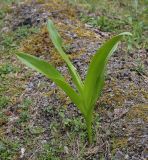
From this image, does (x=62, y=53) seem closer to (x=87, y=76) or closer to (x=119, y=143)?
(x=87, y=76)

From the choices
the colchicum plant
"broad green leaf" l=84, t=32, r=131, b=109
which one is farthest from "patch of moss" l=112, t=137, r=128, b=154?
"broad green leaf" l=84, t=32, r=131, b=109

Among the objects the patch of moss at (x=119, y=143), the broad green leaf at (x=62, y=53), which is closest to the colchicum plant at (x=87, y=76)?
the broad green leaf at (x=62, y=53)

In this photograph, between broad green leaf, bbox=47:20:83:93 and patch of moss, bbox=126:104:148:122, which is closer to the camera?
broad green leaf, bbox=47:20:83:93

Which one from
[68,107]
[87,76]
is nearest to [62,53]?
[87,76]

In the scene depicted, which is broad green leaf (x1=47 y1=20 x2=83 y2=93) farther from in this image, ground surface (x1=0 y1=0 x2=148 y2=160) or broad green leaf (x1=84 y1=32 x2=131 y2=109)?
ground surface (x1=0 y1=0 x2=148 y2=160)

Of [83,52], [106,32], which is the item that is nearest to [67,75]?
[83,52]

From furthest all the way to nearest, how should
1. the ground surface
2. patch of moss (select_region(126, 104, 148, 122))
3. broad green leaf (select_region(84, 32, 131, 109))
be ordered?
1. patch of moss (select_region(126, 104, 148, 122))
2. the ground surface
3. broad green leaf (select_region(84, 32, 131, 109))

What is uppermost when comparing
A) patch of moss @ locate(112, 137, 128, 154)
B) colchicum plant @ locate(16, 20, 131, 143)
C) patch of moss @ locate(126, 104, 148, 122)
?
colchicum plant @ locate(16, 20, 131, 143)
